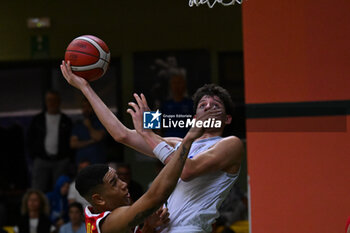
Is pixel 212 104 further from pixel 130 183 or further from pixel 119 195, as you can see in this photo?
pixel 130 183

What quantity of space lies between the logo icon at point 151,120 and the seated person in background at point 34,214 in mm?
3869

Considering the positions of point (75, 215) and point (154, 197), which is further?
point (75, 215)

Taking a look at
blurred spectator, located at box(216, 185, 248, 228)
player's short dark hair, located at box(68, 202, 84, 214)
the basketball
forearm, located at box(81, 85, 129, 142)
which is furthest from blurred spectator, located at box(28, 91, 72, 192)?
forearm, located at box(81, 85, 129, 142)

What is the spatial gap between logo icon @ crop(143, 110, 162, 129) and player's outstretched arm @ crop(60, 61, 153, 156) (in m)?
0.24

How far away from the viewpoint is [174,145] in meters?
4.31

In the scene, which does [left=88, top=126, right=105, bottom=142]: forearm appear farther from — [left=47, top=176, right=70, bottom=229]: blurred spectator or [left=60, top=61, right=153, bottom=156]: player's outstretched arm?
[left=60, top=61, right=153, bottom=156]: player's outstretched arm

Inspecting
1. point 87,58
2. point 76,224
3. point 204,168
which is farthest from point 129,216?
point 76,224

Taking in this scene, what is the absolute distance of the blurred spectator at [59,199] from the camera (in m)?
8.15

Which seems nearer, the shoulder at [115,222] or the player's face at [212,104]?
the shoulder at [115,222]

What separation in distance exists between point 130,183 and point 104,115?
2.99m

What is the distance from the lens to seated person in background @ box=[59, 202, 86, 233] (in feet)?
24.5

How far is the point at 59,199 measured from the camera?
8273mm

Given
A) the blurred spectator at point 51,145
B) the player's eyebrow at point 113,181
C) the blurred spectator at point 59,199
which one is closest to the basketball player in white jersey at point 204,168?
the player's eyebrow at point 113,181

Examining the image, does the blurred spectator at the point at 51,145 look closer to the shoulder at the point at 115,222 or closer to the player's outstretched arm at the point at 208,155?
the player's outstretched arm at the point at 208,155
